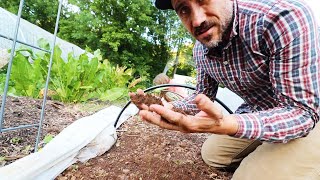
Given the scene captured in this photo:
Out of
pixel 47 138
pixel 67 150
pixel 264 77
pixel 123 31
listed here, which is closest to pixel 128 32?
pixel 123 31

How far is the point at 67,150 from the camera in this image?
4.92ft

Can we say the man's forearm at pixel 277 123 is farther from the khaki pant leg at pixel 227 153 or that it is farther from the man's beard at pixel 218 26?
the khaki pant leg at pixel 227 153

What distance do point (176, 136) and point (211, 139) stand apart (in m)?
0.38

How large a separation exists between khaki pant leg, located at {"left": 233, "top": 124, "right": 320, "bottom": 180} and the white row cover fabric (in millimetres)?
961

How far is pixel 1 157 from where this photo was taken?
4.88 ft

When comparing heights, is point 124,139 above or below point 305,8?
below

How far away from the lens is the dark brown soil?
5.22 feet

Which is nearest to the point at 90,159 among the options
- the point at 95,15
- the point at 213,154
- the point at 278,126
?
the point at 213,154

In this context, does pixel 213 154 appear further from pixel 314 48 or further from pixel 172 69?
pixel 172 69

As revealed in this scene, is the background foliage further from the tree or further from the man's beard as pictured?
the man's beard

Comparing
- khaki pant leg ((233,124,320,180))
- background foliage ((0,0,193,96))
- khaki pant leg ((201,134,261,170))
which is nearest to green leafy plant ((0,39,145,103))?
khaki pant leg ((201,134,261,170))

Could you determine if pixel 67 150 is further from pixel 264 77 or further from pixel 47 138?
pixel 264 77

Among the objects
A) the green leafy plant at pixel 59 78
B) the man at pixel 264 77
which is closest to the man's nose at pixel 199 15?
the man at pixel 264 77

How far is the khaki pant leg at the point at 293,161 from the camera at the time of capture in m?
1.16
